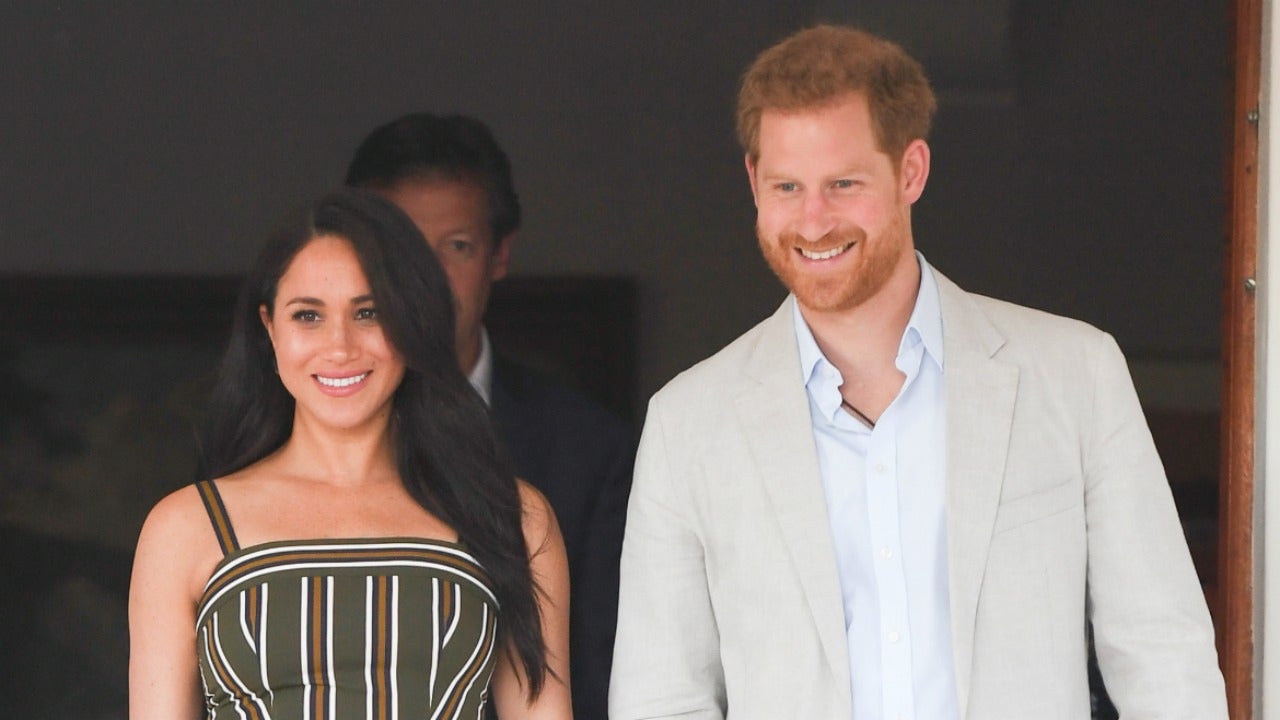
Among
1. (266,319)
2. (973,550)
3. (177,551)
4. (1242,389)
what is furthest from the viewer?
(1242,389)

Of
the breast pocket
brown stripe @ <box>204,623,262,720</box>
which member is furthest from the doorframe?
brown stripe @ <box>204,623,262,720</box>

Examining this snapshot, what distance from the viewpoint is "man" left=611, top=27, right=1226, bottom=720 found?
234 centimetres

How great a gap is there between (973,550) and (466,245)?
1133mm

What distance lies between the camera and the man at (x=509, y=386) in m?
2.98

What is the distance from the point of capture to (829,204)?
93.5 inches

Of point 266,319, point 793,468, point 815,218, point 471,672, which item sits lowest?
point 471,672

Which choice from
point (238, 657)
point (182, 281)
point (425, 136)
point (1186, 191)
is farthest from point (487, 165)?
point (1186, 191)

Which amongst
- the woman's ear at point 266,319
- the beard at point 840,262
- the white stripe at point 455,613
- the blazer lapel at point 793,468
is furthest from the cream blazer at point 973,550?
the woman's ear at point 266,319

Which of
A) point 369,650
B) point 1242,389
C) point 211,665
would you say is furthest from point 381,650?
point 1242,389

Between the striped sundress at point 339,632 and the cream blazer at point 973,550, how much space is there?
0.83ft

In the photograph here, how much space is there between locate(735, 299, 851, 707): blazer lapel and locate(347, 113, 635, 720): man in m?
0.57

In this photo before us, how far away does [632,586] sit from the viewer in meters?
2.52

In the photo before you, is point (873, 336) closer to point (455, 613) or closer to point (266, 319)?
point (455, 613)

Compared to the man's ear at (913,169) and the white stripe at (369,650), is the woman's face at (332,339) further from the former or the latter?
the man's ear at (913,169)
